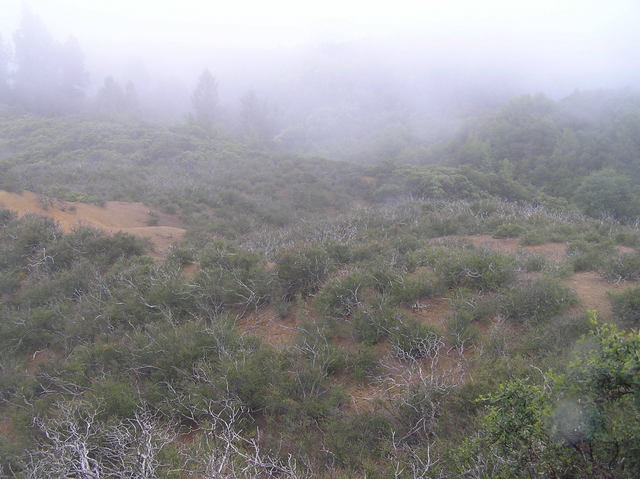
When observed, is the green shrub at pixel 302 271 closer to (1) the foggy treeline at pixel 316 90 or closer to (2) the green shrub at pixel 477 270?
(2) the green shrub at pixel 477 270

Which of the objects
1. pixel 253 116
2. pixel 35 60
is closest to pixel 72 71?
pixel 35 60

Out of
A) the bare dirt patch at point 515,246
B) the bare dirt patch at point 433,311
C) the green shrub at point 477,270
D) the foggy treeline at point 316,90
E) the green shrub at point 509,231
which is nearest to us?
the bare dirt patch at point 433,311

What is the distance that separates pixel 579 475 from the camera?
2.15m

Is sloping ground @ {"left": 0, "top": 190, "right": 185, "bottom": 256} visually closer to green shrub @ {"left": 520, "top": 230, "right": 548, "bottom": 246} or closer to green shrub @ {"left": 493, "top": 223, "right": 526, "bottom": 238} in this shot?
green shrub @ {"left": 493, "top": 223, "right": 526, "bottom": 238}

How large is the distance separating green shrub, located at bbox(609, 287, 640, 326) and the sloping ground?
32.2 feet

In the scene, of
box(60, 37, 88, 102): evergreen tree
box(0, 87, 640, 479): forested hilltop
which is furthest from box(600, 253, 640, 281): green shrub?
box(60, 37, 88, 102): evergreen tree

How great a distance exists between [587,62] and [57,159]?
55940 millimetres

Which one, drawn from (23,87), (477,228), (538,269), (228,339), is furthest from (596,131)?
(23,87)

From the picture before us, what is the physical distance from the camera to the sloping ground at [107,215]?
12383mm

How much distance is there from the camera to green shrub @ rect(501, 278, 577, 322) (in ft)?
15.9

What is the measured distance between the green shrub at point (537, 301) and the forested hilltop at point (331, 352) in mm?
29

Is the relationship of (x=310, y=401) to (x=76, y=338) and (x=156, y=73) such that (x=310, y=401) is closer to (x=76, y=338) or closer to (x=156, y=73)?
(x=76, y=338)

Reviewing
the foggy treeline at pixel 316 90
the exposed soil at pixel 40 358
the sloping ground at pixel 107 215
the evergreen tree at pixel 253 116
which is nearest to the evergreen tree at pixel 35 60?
the foggy treeline at pixel 316 90

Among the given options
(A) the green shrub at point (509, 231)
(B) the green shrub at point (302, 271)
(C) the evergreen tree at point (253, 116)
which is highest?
(B) the green shrub at point (302, 271)
